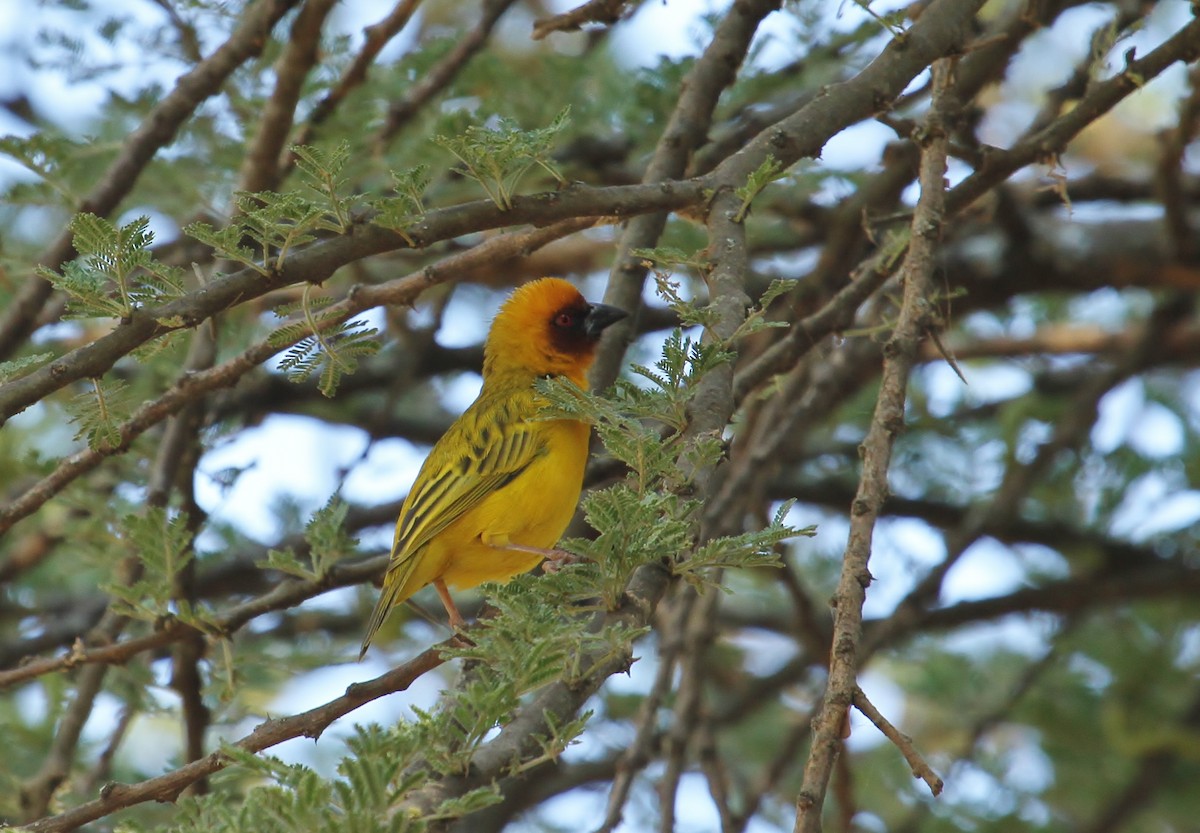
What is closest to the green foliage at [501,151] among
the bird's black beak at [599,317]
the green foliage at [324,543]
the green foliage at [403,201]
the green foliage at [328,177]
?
the green foliage at [403,201]

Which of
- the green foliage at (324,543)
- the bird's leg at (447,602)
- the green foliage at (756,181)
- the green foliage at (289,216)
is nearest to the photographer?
the green foliage at (289,216)

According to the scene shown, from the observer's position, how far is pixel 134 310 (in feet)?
7.91

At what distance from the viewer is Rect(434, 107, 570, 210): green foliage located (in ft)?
8.00

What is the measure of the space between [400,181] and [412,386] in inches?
150

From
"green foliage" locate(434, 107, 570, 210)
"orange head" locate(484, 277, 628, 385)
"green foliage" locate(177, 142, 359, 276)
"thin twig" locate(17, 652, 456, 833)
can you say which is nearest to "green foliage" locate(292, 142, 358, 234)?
"green foliage" locate(177, 142, 359, 276)

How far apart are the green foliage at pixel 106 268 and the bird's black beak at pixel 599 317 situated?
1.79 m

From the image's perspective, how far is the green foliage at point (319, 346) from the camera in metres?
2.72

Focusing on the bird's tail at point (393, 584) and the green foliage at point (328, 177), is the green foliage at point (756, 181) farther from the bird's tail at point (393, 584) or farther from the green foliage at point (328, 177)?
the bird's tail at point (393, 584)

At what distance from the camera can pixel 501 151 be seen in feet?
8.03

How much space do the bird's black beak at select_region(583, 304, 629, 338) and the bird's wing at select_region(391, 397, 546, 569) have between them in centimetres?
33

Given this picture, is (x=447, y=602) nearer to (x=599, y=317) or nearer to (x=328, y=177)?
(x=599, y=317)

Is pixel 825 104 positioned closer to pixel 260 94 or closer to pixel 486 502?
pixel 486 502

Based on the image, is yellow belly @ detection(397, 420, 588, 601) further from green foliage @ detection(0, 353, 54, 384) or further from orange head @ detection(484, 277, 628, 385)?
green foliage @ detection(0, 353, 54, 384)

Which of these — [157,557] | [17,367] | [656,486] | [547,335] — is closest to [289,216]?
[17,367]
